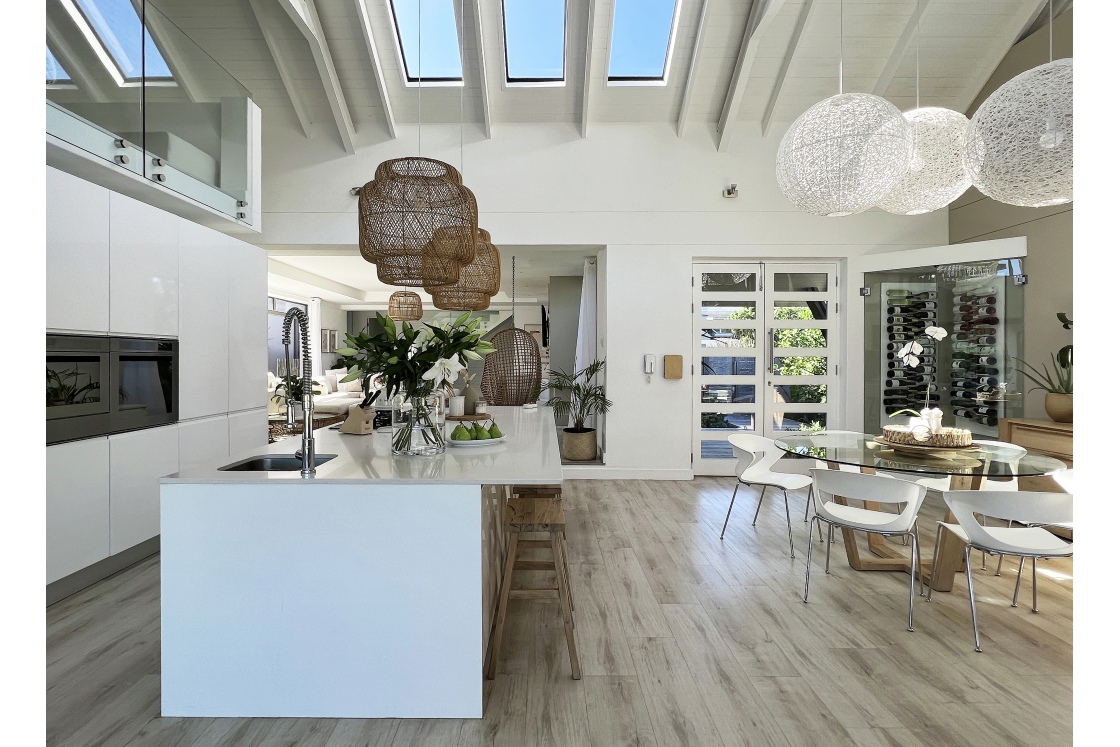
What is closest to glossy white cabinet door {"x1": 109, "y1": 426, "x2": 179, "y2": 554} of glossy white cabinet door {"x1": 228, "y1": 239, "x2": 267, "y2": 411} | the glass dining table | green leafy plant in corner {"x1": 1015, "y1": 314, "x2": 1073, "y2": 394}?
glossy white cabinet door {"x1": 228, "y1": 239, "x2": 267, "y2": 411}

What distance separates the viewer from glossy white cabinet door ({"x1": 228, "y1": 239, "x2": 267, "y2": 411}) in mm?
4512

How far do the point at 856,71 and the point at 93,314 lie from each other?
645 cm

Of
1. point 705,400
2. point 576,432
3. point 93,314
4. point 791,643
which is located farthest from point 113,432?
point 705,400

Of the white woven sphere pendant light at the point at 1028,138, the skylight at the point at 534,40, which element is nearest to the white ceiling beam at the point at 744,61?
the skylight at the point at 534,40

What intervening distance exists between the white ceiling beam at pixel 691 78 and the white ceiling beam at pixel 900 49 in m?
1.68

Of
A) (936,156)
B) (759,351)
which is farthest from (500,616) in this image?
(759,351)

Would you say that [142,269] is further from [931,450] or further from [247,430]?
[931,450]

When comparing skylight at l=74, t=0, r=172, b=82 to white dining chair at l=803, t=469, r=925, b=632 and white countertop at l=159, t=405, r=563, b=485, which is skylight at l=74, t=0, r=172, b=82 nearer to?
white countertop at l=159, t=405, r=563, b=485

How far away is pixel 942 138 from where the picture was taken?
320cm

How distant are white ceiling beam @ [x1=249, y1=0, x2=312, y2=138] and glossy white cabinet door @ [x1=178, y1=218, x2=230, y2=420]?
2143 mm

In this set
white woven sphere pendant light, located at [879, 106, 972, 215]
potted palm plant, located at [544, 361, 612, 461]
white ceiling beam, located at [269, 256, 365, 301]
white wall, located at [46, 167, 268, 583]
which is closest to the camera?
white wall, located at [46, 167, 268, 583]

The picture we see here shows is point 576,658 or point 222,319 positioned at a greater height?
point 222,319
